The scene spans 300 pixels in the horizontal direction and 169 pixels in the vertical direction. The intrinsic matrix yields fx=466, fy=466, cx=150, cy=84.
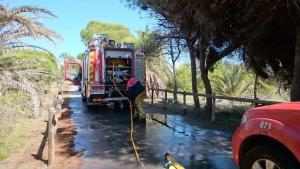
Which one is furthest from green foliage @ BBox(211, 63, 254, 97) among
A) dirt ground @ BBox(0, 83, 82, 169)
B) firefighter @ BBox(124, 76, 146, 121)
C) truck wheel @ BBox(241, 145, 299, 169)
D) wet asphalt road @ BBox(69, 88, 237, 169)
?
truck wheel @ BBox(241, 145, 299, 169)

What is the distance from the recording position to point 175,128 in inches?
530

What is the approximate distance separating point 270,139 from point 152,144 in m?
5.51

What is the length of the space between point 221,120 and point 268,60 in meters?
2.48

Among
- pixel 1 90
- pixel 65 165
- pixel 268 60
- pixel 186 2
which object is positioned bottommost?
pixel 65 165

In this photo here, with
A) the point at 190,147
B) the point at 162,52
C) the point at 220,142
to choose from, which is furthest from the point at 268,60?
the point at 162,52

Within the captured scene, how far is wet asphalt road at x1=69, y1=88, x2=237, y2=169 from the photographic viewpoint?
8.63 meters

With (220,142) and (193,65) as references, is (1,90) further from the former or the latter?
(193,65)

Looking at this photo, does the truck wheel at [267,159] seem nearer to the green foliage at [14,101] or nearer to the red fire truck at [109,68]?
the green foliage at [14,101]

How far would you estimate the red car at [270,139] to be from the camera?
494cm

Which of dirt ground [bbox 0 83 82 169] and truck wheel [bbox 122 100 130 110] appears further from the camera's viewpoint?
truck wheel [bbox 122 100 130 110]

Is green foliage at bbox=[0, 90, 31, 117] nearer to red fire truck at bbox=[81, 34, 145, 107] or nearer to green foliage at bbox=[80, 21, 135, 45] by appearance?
red fire truck at bbox=[81, 34, 145, 107]

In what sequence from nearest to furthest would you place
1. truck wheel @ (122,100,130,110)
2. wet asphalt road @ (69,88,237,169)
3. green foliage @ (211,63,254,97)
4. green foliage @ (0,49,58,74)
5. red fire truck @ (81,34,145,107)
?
wet asphalt road @ (69,88,237,169)
green foliage @ (0,49,58,74)
red fire truck @ (81,34,145,107)
truck wheel @ (122,100,130,110)
green foliage @ (211,63,254,97)

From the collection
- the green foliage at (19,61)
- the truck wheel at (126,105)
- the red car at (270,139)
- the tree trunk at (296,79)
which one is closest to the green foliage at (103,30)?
the truck wheel at (126,105)

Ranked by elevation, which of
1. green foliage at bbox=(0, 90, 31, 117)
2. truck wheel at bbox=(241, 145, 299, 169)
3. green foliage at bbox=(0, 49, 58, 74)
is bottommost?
truck wheel at bbox=(241, 145, 299, 169)
